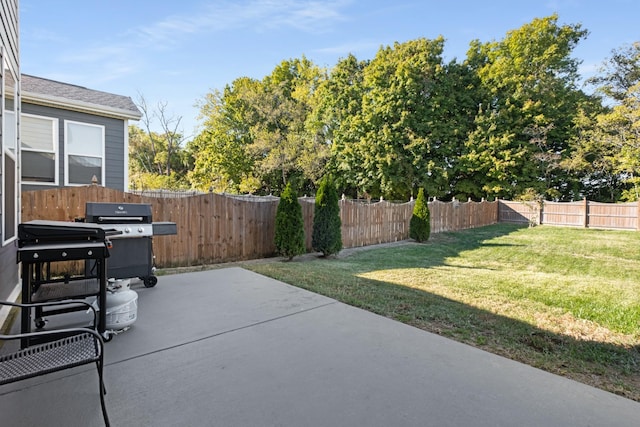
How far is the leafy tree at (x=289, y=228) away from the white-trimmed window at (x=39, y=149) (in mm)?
4372

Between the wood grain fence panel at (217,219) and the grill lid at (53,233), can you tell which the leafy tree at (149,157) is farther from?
the grill lid at (53,233)

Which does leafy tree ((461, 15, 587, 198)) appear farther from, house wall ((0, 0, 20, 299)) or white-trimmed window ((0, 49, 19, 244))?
white-trimmed window ((0, 49, 19, 244))

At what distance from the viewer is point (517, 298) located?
418cm

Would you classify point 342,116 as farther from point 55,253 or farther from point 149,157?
point 55,253

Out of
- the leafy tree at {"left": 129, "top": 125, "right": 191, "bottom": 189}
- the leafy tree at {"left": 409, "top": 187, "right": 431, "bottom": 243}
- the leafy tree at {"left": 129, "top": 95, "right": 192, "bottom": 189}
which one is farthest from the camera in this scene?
the leafy tree at {"left": 129, "top": 125, "right": 191, "bottom": 189}

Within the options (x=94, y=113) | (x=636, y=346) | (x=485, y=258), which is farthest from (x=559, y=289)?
(x=94, y=113)

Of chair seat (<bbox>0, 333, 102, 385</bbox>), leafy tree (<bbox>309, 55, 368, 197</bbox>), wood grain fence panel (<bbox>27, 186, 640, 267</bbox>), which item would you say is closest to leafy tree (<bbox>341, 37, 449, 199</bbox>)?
leafy tree (<bbox>309, 55, 368, 197</bbox>)

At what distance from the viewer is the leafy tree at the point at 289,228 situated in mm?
6793

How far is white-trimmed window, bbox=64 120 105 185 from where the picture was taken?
6.37m

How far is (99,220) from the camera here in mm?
3459

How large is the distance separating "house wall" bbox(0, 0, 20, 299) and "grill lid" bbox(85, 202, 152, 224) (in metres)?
0.70

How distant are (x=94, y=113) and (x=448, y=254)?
8878mm

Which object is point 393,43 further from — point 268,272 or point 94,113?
point 268,272

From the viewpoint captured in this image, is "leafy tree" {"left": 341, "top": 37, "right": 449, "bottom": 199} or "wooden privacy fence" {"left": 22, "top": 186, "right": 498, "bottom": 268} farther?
"leafy tree" {"left": 341, "top": 37, "right": 449, "bottom": 199}
